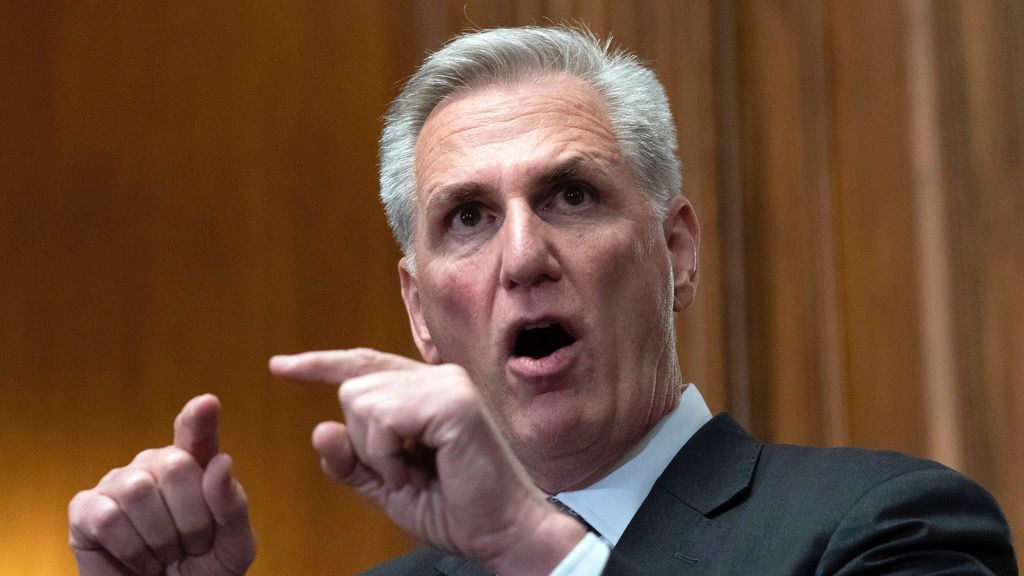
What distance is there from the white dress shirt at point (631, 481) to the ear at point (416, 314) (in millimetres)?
339

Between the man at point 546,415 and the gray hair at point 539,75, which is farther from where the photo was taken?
the gray hair at point 539,75

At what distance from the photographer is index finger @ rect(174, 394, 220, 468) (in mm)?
1266

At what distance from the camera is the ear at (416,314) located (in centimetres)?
196

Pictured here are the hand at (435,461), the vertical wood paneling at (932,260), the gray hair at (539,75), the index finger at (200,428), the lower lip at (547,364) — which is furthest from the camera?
the vertical wood paneling at (932,260)

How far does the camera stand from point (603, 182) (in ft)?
5.92

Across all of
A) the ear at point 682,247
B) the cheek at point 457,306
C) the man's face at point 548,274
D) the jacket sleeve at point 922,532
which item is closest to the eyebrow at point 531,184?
the man's face at point 548,274

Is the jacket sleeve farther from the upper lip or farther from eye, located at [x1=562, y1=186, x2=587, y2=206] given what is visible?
eye, located at [x1=562, y1=186, x2=587, y2=206]

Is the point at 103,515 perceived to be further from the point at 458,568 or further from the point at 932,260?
the point at 932,260

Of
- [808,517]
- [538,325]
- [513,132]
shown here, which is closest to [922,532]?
[808,517]

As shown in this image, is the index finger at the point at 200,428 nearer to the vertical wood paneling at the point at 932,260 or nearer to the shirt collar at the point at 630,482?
the shirt collar at the point at 630,482

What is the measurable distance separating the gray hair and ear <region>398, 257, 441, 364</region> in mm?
58

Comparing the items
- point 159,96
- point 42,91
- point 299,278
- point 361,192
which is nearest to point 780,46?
point 361,192

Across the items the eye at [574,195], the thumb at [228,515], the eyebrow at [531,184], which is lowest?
the thumb at [228,515]

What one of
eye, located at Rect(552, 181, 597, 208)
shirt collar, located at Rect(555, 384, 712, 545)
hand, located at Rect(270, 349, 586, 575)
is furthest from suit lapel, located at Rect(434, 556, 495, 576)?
hand, located at Rect(270, 349, 586, 575)
